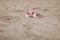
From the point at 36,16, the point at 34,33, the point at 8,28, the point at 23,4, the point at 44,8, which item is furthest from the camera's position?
the point at 23,4

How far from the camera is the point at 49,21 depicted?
1942mm

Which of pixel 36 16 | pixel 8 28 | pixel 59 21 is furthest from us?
pixel 36 16

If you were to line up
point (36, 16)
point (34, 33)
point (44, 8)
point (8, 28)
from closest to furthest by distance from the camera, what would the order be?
point (34, 33) → point (8, 28) → point (36, 16) → point (44, 8)

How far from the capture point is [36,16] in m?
2.12

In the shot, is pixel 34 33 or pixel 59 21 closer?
pixel 34 33

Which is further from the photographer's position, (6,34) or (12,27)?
(12,27)

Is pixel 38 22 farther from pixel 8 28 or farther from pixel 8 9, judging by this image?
pixel 8 9

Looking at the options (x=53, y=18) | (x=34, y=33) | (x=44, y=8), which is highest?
(x=44, y=8)

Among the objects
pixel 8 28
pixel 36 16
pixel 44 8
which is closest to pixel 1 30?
pixel 8 28

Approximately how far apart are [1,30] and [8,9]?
29.5 inches

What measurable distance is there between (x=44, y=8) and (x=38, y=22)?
58cm

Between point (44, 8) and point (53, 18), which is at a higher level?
point (44, 8)

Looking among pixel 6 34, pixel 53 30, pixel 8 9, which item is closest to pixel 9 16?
pixel 8 9

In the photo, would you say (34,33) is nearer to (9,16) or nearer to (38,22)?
(38,22)
